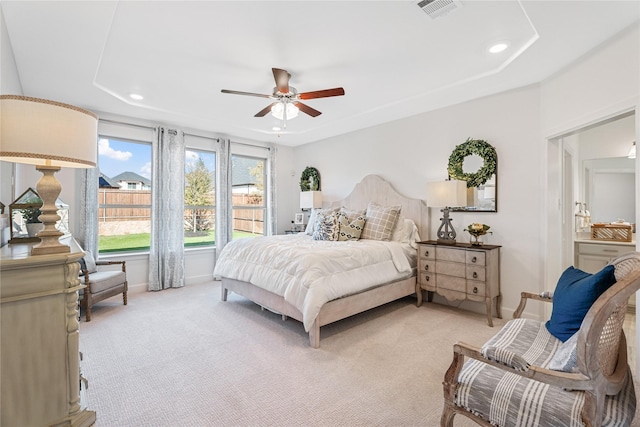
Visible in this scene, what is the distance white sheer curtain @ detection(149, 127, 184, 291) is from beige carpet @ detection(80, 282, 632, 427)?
969 mm

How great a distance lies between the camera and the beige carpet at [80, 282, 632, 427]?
5.99ft

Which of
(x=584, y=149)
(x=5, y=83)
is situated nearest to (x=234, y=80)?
(x=5, y=83)

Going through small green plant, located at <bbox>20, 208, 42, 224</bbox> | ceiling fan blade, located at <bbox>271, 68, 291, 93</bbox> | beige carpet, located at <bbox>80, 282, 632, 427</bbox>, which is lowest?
beige carpet, located at <bbox>80, 282, 632, 427</bbox>

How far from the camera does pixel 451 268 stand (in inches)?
135

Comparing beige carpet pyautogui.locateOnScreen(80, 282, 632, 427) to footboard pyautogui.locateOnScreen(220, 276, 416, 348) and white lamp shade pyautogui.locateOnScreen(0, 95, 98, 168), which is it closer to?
footboard pyautogui.locateOnScreen(220, 276, 416, 348)

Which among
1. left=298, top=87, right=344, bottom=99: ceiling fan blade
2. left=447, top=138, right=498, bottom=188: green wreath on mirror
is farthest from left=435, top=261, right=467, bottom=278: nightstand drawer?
left=298, top=87, right=344, bottom=99: ceiling fan blade

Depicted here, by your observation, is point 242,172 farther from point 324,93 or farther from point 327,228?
point 324,93

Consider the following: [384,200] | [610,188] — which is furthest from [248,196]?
[610,188]

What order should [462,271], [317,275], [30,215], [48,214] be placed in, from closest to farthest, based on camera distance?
[48,214] → [30,215] → [317,275] → [462,271]

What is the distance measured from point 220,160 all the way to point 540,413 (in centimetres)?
527

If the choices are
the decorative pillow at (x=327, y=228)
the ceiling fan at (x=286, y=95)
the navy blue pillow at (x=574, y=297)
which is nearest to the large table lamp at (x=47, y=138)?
the ceiling fan at (x=286, y=95)

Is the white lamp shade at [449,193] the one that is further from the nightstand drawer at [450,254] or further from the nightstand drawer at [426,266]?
the nightstand drawer at [426,266]

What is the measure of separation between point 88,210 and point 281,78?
11.2ft

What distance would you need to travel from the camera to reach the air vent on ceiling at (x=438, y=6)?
1976 mm
